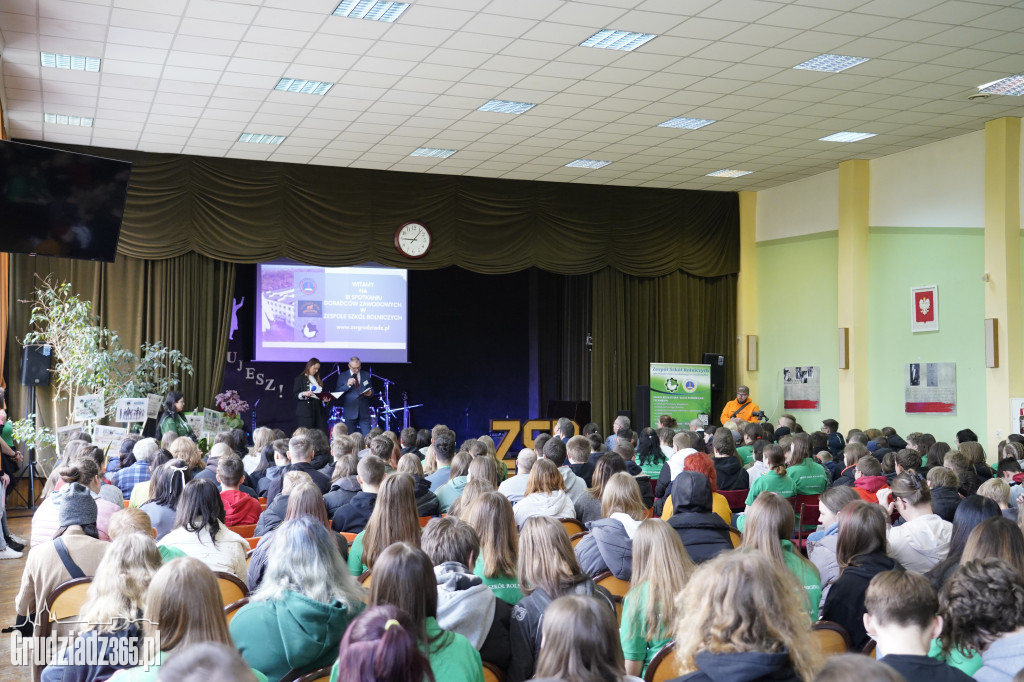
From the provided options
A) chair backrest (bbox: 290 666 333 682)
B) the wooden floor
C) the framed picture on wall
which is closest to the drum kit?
the wooden floor

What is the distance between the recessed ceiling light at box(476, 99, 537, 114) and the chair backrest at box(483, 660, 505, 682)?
27.2ft

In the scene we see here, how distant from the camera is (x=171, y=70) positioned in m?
9.08

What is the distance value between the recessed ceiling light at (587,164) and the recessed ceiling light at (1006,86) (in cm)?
Result: 501

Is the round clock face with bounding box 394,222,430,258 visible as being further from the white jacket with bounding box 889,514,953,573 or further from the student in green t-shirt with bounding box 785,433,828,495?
the white jacket with bounding box 889,514,953,573

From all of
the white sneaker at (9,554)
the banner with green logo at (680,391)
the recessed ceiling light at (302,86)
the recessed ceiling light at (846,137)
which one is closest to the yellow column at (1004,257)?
the recessed ceiling light at (846,137)

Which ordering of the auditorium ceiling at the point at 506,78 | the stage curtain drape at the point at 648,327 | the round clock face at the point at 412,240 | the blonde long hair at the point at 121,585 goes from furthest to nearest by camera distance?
1. the stage curtain drape at the point at 648,327
2. the round clock face at the point at 412,240
3. the auditorium ceiling at the point at 506,78
4. the blonde long hair at the point at 121,585

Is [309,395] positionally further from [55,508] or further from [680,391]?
[55,508]

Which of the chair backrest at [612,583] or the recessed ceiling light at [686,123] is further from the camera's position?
the recessed ceiling light at [686,123]

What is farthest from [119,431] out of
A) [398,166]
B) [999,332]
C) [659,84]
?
[999,332]

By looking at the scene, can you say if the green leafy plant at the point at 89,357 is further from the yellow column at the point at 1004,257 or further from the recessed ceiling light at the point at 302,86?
the yellow column at the point at 1004,257

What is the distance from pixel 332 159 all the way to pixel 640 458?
22.3 feet

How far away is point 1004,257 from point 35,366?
1181 cm

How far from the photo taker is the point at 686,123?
1130cm

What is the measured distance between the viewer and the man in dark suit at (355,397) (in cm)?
1338
